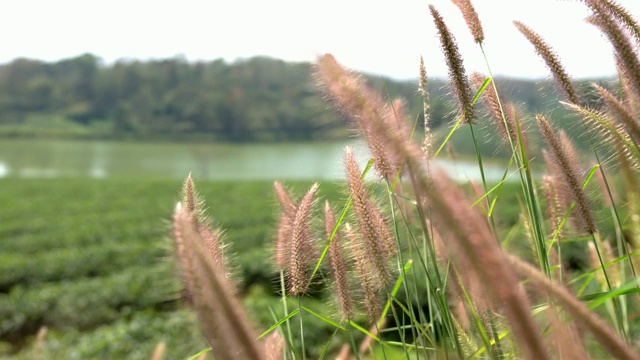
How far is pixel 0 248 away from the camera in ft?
35.6

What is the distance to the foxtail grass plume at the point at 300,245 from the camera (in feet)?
2.85

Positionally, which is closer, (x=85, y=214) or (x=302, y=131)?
(x=85, y=214)

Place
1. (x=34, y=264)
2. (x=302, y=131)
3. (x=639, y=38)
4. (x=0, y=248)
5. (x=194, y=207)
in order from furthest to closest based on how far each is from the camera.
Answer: (x=302, y=131), (x=0, y=248), (x=34, y=264), (x=639, y=38), (x=194, y=207)

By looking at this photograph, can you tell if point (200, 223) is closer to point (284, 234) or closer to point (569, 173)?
point (284, 234)

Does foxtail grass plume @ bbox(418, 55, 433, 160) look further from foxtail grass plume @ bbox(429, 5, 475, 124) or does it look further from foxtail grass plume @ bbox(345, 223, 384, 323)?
foxtail grass plume @ bbox(345, 223, 384, 323)

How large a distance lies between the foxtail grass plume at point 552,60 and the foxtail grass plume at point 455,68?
0.17m

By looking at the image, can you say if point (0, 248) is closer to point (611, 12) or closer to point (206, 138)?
point (611, 12)

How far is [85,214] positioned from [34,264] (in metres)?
6.66

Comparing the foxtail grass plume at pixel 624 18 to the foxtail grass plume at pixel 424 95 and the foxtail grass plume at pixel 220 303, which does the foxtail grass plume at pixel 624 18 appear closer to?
the foxtail grass plume at pixel 424 95

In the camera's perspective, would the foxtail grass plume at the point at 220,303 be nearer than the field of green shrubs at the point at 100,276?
Yes

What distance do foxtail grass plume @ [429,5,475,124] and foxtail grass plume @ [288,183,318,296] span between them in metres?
0.29

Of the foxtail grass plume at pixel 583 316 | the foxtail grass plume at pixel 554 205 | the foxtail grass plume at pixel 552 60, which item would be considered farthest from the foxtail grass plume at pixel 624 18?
the foxtail grass plume at pixel 583 316

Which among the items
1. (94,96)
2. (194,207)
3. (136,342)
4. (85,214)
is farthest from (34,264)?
(94,96)

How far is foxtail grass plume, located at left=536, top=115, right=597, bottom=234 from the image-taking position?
93 cm
